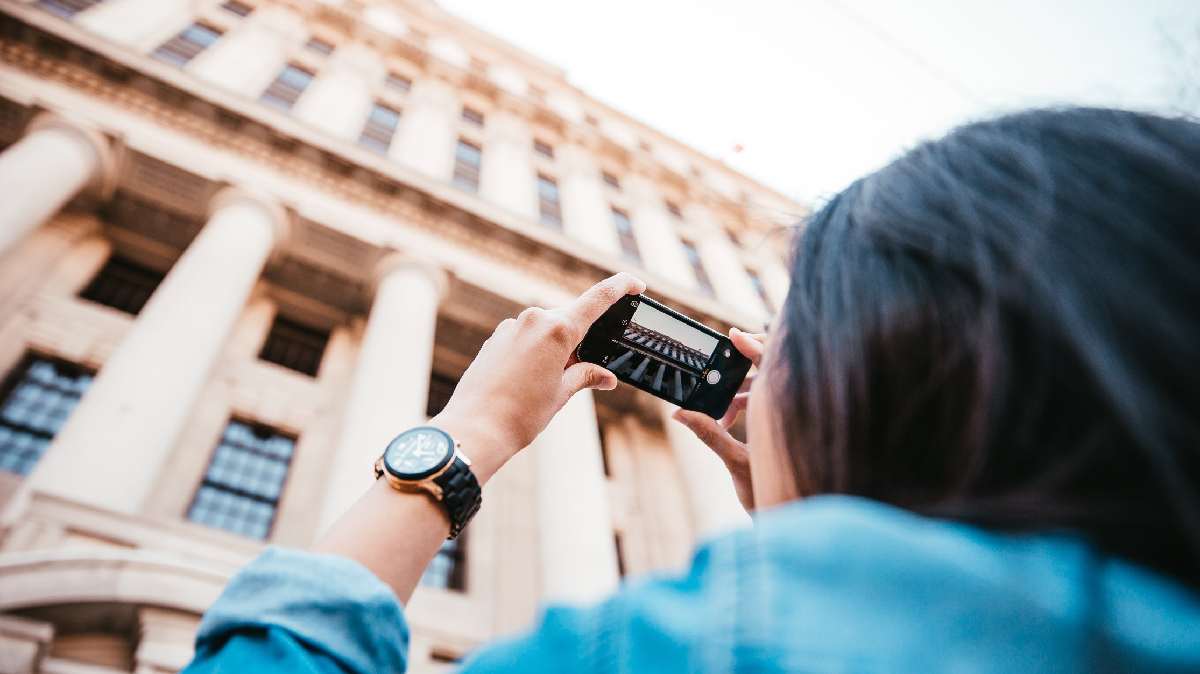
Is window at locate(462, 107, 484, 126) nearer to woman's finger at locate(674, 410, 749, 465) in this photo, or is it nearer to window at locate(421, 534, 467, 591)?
window at locate(421, 534, 467, 591)

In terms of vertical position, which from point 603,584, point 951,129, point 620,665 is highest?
point 951,129

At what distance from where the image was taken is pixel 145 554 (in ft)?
20.3

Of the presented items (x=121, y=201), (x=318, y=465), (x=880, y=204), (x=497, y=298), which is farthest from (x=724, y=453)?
(x=121, y=201)

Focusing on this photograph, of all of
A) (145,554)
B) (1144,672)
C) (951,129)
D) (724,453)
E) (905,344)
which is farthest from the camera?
(145,554)

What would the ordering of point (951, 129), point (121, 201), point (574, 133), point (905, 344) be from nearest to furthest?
point (905, 344)
point (951, 129)
point (121, 201)
point (574, 133)

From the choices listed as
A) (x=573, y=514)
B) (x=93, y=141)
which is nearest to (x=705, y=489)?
(x=573, y=514)

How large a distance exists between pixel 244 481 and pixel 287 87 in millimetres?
A: 13139

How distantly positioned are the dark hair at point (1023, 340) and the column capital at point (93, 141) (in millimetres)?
16090

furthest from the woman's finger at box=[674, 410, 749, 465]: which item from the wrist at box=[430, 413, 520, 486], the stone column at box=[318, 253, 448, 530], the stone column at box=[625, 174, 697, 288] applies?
the stone column at box=[625, 174, 697, 288]

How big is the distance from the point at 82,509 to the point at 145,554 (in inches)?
58.8

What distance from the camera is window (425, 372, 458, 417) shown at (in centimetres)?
1577

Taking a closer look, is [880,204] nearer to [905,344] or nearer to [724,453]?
[905,344]

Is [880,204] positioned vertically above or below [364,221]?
above

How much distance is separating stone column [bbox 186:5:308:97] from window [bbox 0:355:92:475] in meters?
7.72
